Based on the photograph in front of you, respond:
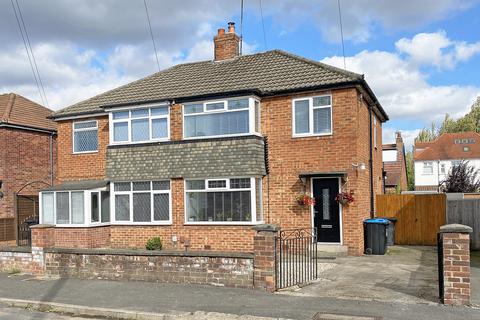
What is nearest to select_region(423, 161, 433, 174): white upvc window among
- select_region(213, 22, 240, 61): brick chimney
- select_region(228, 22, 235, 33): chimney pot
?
select_region(213, 22, 240, 61): brick chimney

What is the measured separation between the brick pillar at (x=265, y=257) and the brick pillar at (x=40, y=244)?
540 centimetres

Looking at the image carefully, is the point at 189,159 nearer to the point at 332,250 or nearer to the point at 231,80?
the point at 231,80

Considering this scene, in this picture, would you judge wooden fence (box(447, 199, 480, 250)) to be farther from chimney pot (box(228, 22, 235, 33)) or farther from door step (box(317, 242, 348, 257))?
chimney pot (box(228, 22, 235, 33))

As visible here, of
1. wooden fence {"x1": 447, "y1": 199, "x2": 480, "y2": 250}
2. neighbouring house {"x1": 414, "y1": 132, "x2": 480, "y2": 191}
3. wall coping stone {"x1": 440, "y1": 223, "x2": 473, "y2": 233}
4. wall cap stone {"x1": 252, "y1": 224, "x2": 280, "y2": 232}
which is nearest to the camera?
wall coping stone {"x1": 440, "y1": 223, "x2": 473, "y2": 233}

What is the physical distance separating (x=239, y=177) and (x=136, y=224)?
408cm

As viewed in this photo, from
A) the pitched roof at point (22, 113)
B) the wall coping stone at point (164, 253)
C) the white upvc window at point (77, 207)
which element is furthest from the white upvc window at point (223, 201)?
the pitched roof at point (22, 113)

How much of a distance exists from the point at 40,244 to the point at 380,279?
775 cm

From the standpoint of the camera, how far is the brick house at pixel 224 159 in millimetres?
14797

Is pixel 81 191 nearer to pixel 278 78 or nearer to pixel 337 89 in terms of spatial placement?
pixel 278 78

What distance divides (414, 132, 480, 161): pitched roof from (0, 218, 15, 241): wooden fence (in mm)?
46496

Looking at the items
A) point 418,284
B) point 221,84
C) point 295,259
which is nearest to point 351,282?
point 418,284

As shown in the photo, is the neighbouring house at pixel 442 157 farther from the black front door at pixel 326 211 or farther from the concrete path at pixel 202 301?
the concrete path at pixel 202 301

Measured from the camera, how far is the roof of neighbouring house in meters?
15.2

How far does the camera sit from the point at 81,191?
671 inches
